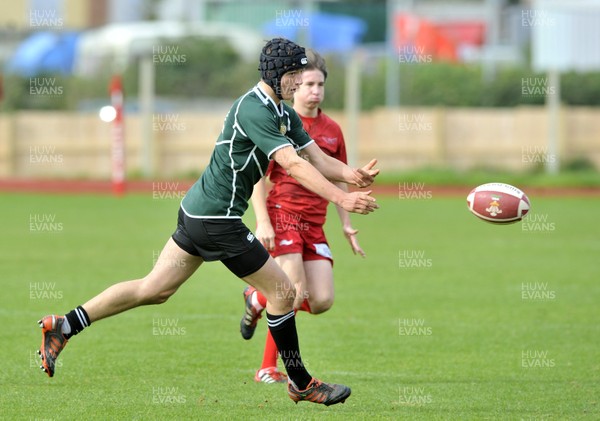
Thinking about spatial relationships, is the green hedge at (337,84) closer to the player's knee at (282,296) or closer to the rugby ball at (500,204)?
the rugby ball at (500,204)

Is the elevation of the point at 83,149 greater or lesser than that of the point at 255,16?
lesser

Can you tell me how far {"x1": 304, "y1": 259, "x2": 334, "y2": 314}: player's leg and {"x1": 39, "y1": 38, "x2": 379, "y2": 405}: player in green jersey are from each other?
1.06 meters

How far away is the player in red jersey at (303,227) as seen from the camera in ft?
25.7

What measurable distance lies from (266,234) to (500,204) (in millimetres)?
1641

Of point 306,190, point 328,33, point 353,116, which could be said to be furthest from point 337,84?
point 306,190

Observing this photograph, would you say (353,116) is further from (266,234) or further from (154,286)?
(154,286)

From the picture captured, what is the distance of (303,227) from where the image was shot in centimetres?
806

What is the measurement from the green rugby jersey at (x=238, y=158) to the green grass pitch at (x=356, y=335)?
4.23 ft

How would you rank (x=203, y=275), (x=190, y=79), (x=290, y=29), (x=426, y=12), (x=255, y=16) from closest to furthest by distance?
(x=203, y=275)
(x=190, y=79)
(x=290, y=29)
(x=255, y=16)
(x=426, y=12)

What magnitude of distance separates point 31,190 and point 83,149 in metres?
2.68

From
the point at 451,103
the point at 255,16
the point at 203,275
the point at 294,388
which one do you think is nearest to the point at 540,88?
the point at 451,103

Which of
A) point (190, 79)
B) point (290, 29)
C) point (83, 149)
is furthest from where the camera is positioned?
point (290, 29)

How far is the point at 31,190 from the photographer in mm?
26984

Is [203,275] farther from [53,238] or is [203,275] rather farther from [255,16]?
[255,16]
